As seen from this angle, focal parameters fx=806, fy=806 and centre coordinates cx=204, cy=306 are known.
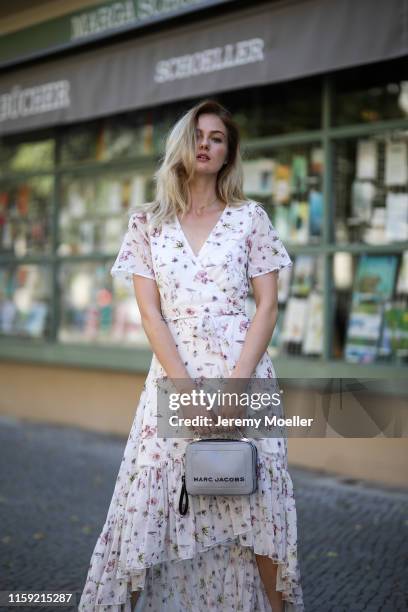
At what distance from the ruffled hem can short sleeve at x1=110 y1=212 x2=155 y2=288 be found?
0.76m

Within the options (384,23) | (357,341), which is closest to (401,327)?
(357,341)

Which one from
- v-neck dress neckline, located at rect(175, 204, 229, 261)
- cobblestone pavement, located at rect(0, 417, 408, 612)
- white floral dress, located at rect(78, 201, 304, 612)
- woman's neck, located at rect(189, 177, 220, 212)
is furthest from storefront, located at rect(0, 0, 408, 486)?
white floral dress, located at rect(78, 201, 304, 612)

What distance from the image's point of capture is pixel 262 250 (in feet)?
10.7

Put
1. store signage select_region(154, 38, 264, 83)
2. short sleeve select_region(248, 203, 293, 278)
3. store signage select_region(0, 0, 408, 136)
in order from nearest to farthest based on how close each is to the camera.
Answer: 1. short sleeve select_region(248, 203, 293, 278)
2. store signage select_region(0, 0, 408, 136)
3. store signage select_region(154, 38, 264, 83)

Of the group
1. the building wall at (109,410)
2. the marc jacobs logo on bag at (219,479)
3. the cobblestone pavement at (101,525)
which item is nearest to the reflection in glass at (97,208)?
the building wall at (109,410)

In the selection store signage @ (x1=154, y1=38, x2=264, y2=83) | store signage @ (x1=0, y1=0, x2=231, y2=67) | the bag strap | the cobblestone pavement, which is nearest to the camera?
the bag strap

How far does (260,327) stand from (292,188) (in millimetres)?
4025

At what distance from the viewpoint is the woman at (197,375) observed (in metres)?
3.03

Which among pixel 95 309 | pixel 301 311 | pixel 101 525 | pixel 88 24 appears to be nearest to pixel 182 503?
pixel 101 525

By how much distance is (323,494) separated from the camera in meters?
5.81

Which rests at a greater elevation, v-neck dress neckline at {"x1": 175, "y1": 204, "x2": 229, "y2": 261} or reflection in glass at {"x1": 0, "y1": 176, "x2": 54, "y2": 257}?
reflection in glass at {"x1": 0, "y1": 176, "x2": 54, "y2": 257}

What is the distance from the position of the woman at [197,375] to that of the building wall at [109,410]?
3039 mm

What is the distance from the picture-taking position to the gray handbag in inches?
114

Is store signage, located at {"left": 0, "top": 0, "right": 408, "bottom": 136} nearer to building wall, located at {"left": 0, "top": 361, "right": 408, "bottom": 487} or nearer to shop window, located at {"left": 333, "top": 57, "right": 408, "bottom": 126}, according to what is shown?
shop window, located at {"left": 333, "top": 57, "right": 408, "bottom": 126}
